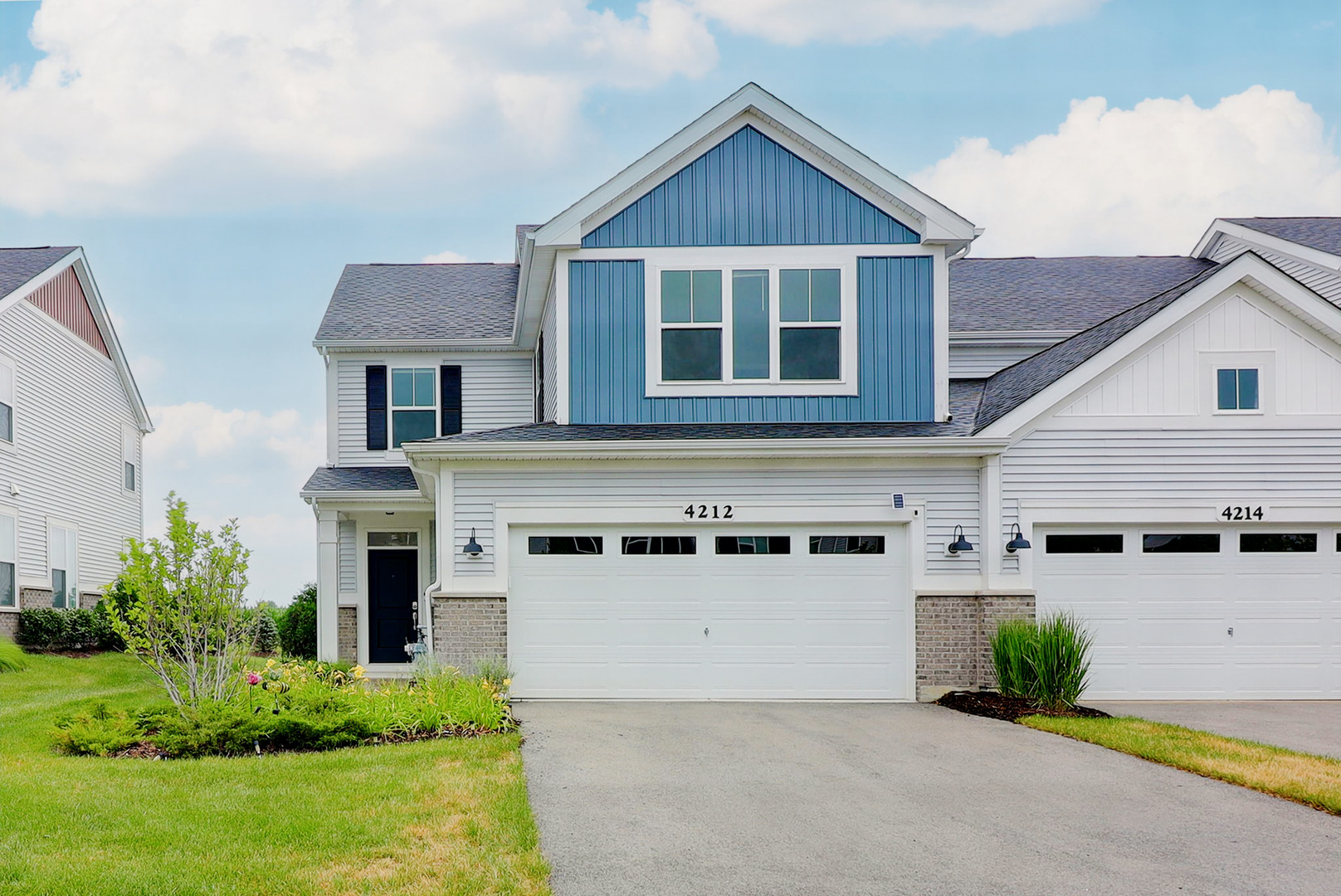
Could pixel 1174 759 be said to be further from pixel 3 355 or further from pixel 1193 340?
pixel 3 355

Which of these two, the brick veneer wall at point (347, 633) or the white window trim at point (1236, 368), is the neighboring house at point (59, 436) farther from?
the white window trim at point (1236, 368)

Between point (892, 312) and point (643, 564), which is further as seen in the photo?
point (892, 312)

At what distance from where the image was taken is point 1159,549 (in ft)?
47.4

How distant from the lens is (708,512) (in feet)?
46.7

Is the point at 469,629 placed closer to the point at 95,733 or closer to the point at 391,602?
the point at 95,733

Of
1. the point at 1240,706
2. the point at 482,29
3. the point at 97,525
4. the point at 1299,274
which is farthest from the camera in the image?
the point at 97,525

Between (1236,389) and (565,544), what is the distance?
8.16 m

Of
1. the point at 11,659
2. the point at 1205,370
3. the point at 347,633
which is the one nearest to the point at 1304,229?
the point at 1205,370

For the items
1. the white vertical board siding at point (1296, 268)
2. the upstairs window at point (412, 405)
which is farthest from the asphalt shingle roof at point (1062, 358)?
the upstairs window at point (412, 405)

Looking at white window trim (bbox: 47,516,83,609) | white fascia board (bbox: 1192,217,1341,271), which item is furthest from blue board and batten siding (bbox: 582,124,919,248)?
white window trim (bbox: 47,516,83,609)

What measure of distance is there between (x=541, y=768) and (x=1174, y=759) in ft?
16.6

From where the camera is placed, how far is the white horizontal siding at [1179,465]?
1428 centimetres

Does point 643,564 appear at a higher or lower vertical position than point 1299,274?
lower

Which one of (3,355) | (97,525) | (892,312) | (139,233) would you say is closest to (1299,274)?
(892,312)
